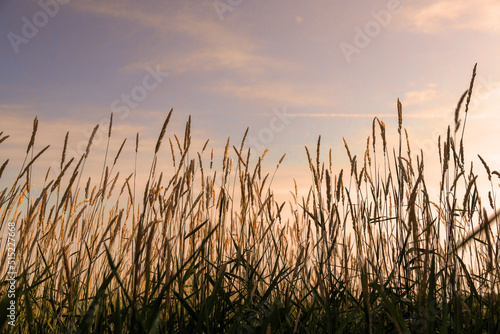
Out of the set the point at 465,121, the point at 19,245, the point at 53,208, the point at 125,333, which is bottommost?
the point at 125,333

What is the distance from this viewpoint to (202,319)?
1.22 metres

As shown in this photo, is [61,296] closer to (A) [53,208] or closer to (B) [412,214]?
(A) [53,208]

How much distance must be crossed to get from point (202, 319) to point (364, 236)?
90 centimetres

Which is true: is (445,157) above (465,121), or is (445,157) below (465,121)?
below

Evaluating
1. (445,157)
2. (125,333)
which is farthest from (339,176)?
(125,333)

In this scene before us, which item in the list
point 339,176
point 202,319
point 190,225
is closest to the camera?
point 202,319

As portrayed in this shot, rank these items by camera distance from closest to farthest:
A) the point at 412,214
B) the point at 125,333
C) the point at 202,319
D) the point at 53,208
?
the point at 412,214 → the point at 202,319 → the point at 125,333 → the point at 53,208

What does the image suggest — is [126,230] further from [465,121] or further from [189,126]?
[465,121]

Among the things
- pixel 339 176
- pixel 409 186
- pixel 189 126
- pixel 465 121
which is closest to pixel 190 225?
pixel 189 126

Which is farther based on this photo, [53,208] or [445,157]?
[53,208]

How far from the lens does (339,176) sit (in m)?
1.78

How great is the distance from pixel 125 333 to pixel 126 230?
1.14m

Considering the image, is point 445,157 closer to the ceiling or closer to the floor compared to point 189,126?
closer to the floor

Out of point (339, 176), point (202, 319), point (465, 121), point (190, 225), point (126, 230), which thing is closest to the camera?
point (202, 319)
